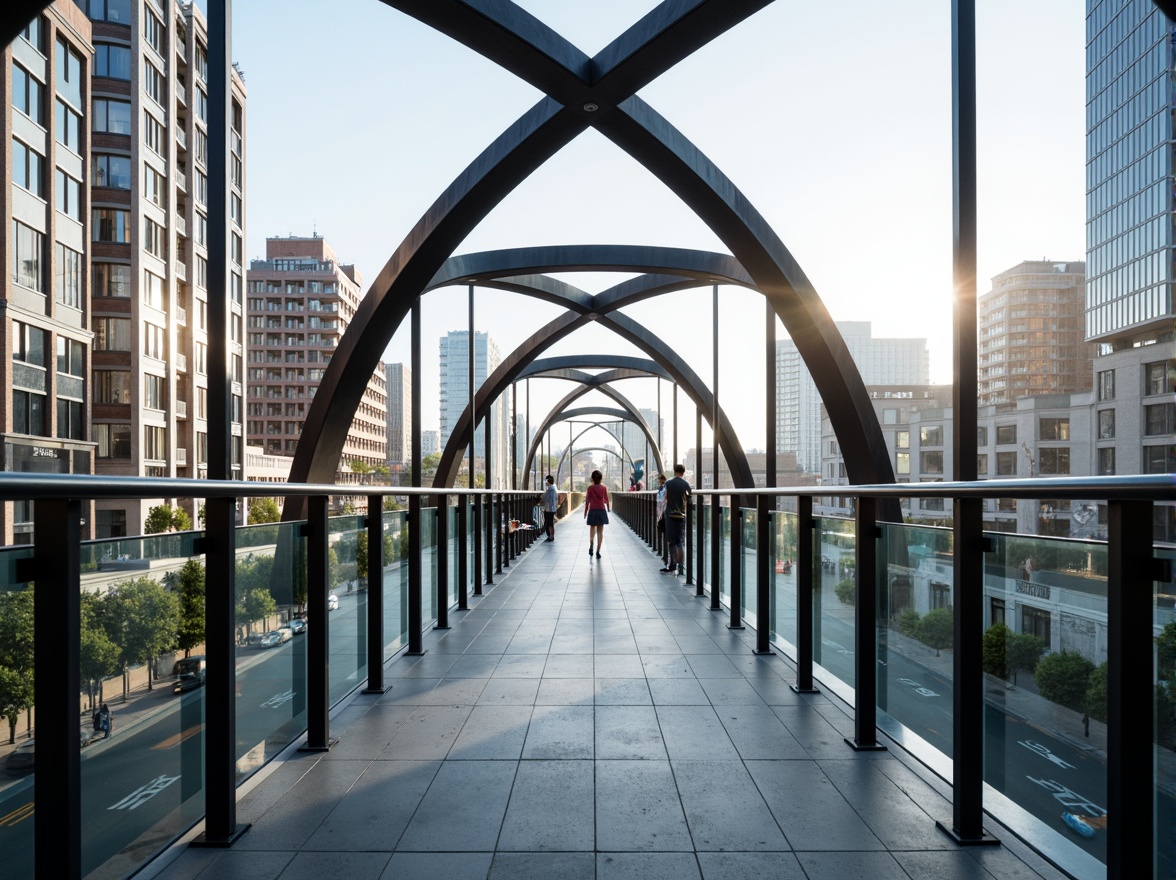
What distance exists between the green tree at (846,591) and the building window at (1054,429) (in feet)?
138

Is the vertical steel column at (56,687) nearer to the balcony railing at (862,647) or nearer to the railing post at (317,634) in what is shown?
the balcony railing at (862,647)

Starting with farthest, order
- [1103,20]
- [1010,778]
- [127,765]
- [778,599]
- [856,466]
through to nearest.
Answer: [1103,20], [856,466], [778,599], [1010,778], [127,765]

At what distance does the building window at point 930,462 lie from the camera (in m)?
49.1

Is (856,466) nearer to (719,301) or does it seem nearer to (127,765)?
(719,301)

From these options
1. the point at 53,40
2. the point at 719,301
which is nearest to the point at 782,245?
the point at 719,301

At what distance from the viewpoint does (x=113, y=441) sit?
1518 inches

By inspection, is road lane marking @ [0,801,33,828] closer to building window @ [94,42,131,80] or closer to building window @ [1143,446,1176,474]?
building window @ [1143,446,1176,474]

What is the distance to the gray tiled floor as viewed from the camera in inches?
97.1

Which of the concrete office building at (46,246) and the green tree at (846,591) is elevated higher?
the concrete office building at (46,246)

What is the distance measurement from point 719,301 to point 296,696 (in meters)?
9.43

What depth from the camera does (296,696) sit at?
3.50 m

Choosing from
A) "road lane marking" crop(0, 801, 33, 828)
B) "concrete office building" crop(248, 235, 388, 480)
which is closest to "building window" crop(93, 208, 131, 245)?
"concrete office building" crop(248, 235, 388, 480)

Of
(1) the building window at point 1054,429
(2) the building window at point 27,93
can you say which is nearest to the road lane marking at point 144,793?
(2) the building window at point 27,93

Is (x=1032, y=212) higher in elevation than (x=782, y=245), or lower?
lower
